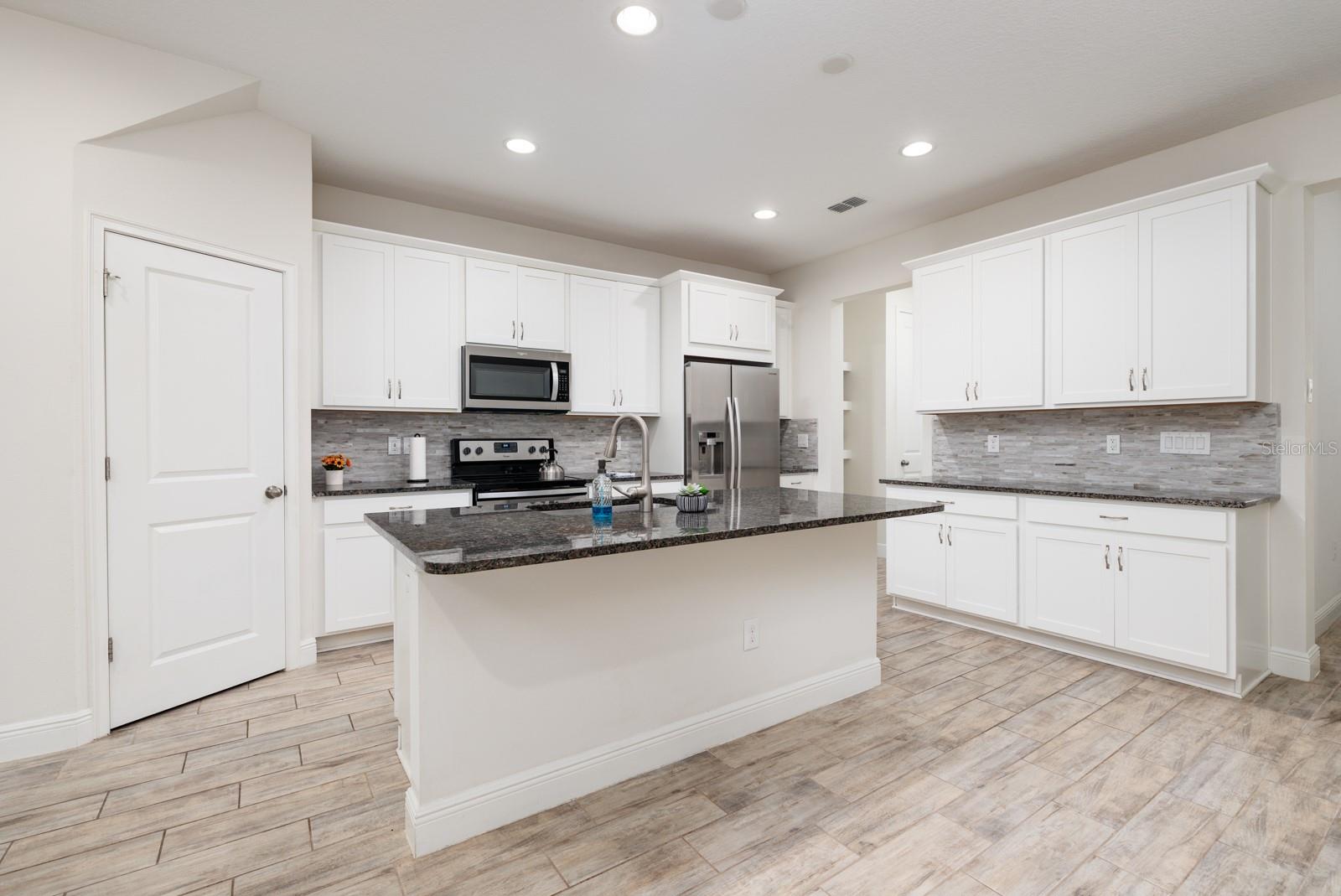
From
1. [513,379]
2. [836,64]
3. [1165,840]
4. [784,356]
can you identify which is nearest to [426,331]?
[513,379]

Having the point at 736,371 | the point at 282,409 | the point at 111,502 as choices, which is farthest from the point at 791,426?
the point at 111,502

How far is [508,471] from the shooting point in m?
4.47

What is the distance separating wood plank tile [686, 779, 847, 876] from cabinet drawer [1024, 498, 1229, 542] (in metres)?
2.20

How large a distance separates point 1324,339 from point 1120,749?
3246 millimetres

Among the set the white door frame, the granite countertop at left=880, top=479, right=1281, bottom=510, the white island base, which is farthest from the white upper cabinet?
the granite countertop at left=880, top=479, right=1281, bottom=510

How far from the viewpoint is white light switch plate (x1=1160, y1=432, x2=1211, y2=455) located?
3.29 meters

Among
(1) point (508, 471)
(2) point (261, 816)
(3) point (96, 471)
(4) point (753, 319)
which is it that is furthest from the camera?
(4) point (753, 319)

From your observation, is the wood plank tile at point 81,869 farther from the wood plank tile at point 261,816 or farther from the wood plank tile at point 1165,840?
the wood plank tile at point 1165,840

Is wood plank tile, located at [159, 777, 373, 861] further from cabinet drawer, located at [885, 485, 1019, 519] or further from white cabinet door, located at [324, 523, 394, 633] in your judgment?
cabinet drawer, located at [885, 485, 1019, 519]

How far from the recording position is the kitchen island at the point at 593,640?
5.81ft

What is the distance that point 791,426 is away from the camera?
19.3 ft

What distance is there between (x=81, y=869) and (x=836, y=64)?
3.75 meters

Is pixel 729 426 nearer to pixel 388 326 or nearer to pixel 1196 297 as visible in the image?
pixel 388 326

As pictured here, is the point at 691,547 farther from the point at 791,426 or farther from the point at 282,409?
the point at 791,426
